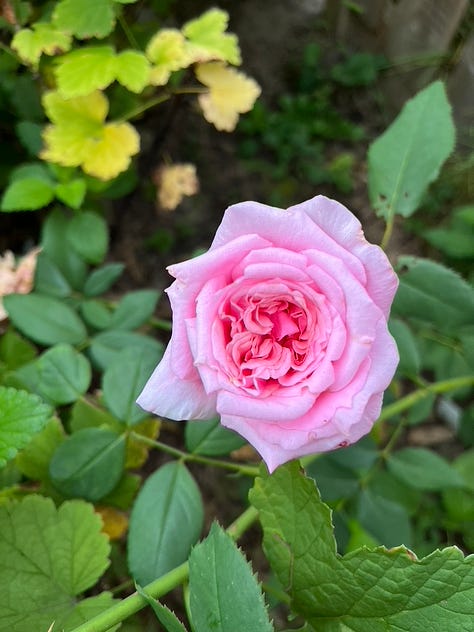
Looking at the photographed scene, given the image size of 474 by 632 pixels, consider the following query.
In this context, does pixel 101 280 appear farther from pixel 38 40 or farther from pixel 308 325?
pixel 308 325

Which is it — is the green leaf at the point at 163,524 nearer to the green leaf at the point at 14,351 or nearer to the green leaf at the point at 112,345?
the green leaf at the point at 112,345

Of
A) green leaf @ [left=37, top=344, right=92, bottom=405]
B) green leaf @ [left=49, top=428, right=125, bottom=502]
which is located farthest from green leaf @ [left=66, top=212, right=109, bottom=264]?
green leaf @ [left=49, top=428, right=125, bottom=502]

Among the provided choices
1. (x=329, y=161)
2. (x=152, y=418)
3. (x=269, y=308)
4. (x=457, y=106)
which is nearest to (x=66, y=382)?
(x=152, y=418)

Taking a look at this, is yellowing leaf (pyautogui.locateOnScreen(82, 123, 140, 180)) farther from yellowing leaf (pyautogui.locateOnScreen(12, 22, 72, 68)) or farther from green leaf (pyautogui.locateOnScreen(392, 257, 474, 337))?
green leaf (pyautogui.locateOnScreen(392, 257, 474, 337))

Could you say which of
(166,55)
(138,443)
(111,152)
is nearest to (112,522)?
(138,443)

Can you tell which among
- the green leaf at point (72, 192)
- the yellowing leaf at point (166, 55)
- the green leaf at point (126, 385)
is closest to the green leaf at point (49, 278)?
the green leaf at point (72, 192)
